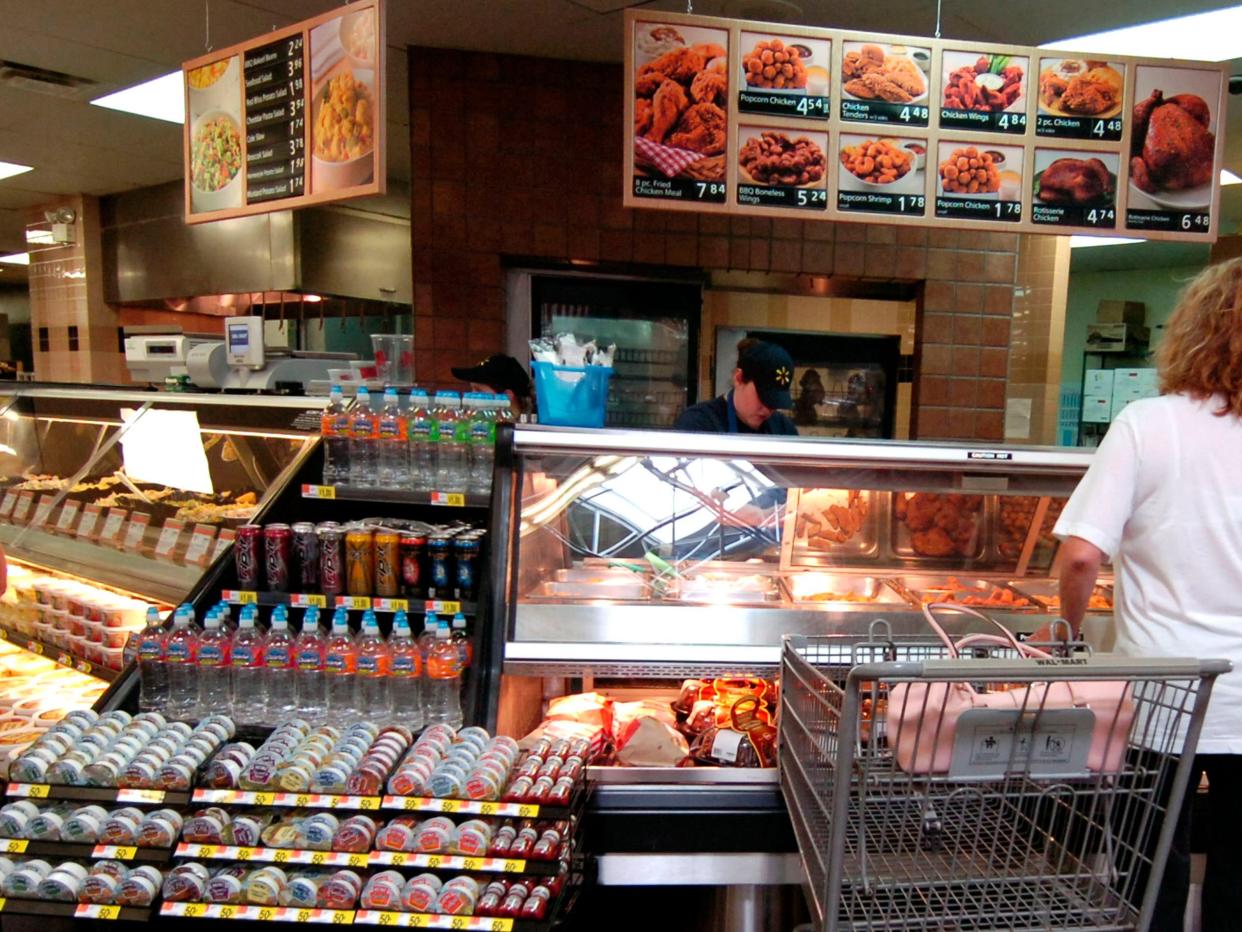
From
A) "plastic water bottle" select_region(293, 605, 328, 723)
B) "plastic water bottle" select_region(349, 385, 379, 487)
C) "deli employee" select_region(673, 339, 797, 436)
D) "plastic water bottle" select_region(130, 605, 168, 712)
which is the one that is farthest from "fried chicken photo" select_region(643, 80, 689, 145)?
"plastic water bottle" select_region(130, 605, 168, 712)

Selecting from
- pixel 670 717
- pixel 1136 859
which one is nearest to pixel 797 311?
pixel 670 717

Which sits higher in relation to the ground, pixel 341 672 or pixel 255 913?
pixel 341 672

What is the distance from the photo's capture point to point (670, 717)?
2.63m

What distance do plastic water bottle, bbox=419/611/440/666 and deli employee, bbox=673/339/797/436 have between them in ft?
4.92

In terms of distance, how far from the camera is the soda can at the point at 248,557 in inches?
97.3

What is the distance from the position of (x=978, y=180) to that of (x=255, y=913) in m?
3.63

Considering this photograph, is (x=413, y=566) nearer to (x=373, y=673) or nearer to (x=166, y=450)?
(x=373, y=673)

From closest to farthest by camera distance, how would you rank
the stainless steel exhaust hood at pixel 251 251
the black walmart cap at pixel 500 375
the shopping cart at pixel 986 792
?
the shopping cart at pixel 986 792
the black walmart cap at pixel 500 375
the stainless steel exhaust hood at pixel 251 251

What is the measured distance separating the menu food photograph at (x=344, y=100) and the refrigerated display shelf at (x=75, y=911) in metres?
2.42

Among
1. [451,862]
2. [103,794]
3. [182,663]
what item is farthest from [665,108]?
[103,794]

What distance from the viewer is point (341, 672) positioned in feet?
7.45

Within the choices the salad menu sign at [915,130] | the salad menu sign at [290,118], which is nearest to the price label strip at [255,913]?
the salad menu sign at [290,118]

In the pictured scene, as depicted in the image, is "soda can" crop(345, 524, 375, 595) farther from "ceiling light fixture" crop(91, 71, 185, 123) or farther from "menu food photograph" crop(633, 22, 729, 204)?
"ceiling light fixture" crop(91, 71, 185, 123)

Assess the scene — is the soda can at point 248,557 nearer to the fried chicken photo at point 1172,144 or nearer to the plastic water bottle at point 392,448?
the plastic water bottle at point 392,448
